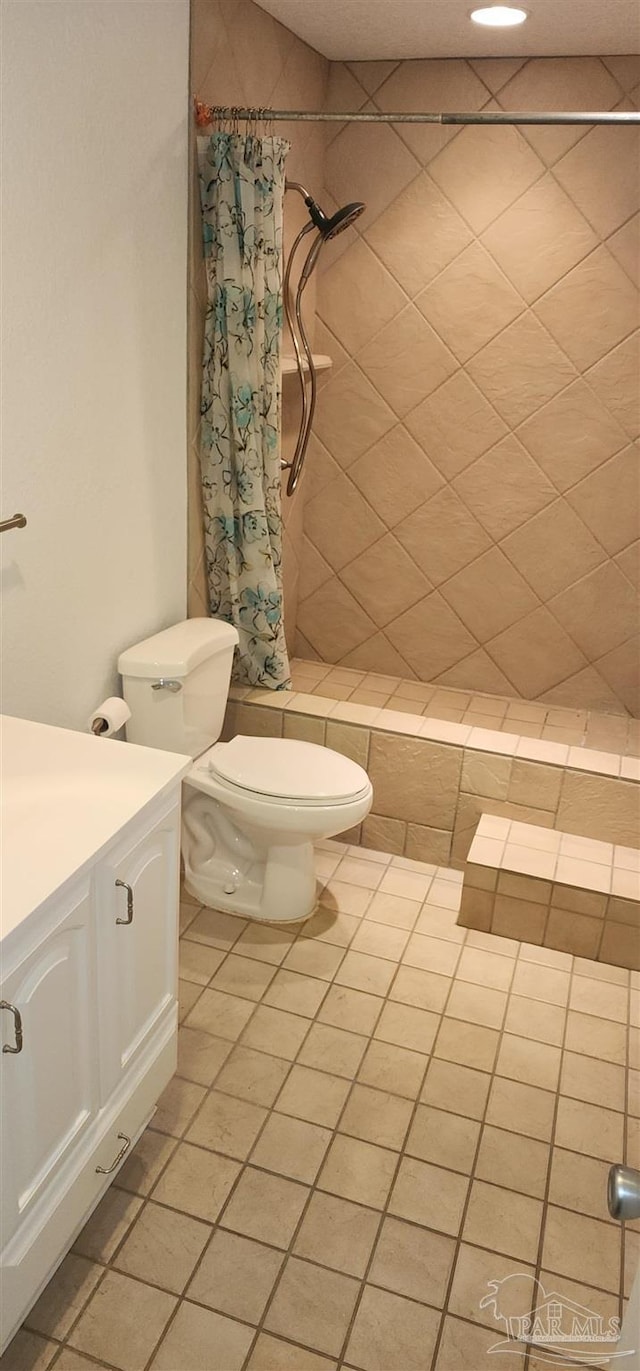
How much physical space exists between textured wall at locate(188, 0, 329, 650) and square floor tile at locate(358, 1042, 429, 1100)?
127cm

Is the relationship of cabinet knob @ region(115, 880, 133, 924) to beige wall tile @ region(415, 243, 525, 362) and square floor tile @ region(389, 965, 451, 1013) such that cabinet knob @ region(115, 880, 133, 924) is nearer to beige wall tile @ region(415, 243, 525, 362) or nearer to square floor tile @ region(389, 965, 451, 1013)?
square floor tile @ region(389, 965, 451, 1013)

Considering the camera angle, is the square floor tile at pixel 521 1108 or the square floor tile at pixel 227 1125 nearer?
the square floor tile at pixel 227 1125

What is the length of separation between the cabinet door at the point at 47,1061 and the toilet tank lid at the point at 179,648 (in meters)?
0.93

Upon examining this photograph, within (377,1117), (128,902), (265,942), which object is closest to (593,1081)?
(377,1117)

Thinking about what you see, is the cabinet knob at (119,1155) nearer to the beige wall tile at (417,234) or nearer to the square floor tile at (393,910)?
the square floor tile at (393,910)

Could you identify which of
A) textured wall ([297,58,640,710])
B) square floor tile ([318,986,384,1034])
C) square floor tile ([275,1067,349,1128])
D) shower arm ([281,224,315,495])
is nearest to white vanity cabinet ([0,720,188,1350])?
square floor tile ([275,1067,349,1128])

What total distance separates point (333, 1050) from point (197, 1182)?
0.45 metres

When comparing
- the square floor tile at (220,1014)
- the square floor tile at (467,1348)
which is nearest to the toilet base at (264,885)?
the square floor tile at (220,1014)

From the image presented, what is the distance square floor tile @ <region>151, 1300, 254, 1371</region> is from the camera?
156 centimetres

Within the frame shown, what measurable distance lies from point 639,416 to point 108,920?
2.19 metres

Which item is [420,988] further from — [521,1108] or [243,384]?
[243,384]

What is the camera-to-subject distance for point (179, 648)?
7.89 ft

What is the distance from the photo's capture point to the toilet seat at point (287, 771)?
2408 mm

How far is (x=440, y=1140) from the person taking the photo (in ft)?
6.57
